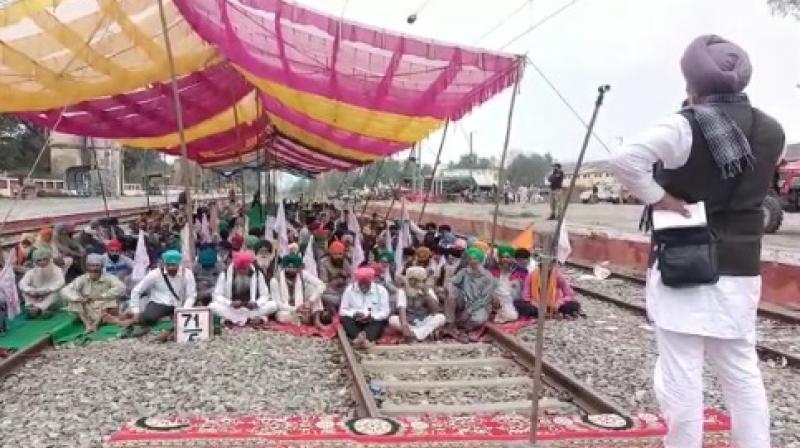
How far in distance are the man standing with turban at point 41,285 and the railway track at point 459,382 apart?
3.71m

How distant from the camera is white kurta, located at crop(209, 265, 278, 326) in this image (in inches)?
318

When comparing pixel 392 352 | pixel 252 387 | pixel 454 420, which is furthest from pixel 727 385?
pixel 392 352

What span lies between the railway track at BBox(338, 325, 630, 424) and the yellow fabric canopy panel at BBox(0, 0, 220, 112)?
13.2 feet

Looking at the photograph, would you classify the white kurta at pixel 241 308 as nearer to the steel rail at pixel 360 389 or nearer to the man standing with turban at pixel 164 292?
the man standing with turban at pixel 164 292

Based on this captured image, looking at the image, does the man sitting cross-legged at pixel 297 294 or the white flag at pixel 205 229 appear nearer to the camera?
the man sitting cross-legged at pixel 297 294

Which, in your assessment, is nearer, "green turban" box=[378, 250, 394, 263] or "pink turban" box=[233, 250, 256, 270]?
"pink turban" box=[233, 250, 256, 270]

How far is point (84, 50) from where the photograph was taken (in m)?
8.23

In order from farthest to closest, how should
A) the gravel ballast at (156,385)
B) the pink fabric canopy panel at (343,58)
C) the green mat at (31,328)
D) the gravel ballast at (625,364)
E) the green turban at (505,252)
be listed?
the green turban at (505,252) < the green mat at (31,328) < the pink fabric canopy panel at (343,58) < the gravel ballast at (625,364) < the gravel ballast at (156,385)

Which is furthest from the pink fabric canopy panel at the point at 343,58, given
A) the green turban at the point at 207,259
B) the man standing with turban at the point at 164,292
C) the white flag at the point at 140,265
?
the white flag at the point at 140,265

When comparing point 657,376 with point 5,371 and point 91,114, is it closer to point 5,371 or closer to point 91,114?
point 5,371

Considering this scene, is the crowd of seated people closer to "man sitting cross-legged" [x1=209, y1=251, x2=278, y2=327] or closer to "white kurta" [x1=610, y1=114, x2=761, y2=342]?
"man sitting cross-legged" [x1=209, y1=251, x2=278, y2=327]

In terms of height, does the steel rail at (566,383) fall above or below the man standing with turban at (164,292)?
below

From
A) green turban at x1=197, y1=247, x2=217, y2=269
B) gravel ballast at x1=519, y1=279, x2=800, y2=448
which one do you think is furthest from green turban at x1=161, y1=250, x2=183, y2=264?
gravel ballast at x1=519, y1=279, x2=800, y2=448

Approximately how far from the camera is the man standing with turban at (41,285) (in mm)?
8609
